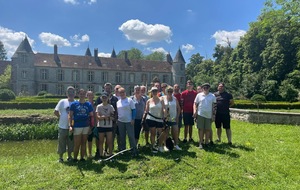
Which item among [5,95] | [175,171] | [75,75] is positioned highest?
[75,75]

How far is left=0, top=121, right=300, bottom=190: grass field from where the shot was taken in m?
4.39

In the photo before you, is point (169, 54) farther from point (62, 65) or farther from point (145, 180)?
point (145, 180)

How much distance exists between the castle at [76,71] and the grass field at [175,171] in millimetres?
36958

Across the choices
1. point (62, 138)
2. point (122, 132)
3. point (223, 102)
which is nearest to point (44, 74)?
point (62, 138)

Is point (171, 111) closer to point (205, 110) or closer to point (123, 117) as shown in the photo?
point (205, 110)

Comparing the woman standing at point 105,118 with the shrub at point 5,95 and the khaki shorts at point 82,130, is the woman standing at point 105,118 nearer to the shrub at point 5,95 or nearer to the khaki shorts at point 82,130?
the khaki shorts at point 82,130

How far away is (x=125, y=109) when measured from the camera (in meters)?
5.75

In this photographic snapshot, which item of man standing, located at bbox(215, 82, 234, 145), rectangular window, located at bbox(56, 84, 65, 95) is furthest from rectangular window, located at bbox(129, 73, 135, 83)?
man standing, located at bbox(215, 82, 234, 145)

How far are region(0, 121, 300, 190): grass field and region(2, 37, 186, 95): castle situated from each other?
37.0m

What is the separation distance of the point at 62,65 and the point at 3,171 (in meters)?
40.0

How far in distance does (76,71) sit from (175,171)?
41384 millimetres

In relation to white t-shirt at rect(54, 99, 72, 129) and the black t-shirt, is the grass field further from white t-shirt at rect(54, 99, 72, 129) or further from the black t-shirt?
the black t-shirt

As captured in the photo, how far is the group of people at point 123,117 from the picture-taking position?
5.41 metres

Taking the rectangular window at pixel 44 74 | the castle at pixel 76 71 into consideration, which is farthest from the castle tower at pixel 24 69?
the rectangular window at pixel 44 74
